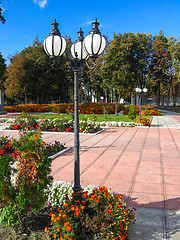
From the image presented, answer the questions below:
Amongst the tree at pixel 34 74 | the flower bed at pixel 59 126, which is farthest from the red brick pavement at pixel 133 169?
the tree at pixel 34 74

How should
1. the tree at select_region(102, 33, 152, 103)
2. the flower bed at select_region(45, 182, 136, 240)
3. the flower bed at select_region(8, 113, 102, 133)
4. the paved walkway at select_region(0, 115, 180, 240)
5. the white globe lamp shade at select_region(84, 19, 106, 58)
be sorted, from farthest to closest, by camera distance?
the tree at select_region(102, 33, 152, 103)
the flower bed at select_region(8, 113, 102, 133)
the white globe lamp shade at select_region(84, 19, 106, 58)
the paved walkway at select_region(0, 115, 180, 240)
the flower bed at select_region(45, 182, 136, 240)

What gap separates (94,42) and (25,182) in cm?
247

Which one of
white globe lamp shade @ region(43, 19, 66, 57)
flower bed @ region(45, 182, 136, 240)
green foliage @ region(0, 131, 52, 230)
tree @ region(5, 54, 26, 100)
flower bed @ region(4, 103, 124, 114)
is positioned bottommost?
flower bed @ region(45, 182, 136, 240)

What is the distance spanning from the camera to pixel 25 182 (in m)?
2.57

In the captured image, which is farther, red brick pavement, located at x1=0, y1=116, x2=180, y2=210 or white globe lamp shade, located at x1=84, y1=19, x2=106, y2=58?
red brick pavement, located at x1=0, y1=116, x2=180, y2=210

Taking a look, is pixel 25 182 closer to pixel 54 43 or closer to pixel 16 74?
pixel 54 43

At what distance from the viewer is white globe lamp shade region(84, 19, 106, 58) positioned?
358 centimetres

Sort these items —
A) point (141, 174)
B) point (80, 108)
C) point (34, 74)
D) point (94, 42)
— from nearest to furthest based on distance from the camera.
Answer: point (94, 42) → point (141, 174) → point (80, 108) → point (34, 74)

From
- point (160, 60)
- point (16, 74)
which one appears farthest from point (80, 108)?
point (160, 60)

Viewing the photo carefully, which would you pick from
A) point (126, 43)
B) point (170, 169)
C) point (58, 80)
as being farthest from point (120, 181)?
point (58, 80)

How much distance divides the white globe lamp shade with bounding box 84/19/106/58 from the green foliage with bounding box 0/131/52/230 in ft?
6.25

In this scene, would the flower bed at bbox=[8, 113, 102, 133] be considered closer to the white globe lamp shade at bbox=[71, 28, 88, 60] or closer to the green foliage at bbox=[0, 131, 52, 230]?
the white globe lamp shade at bbox=[71, 28, 88, 60]

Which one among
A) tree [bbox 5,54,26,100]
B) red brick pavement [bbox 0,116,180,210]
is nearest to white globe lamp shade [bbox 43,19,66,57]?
red brick pavement [bbox 0,116,180,210]

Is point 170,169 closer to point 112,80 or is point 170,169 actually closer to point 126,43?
point 112,80
